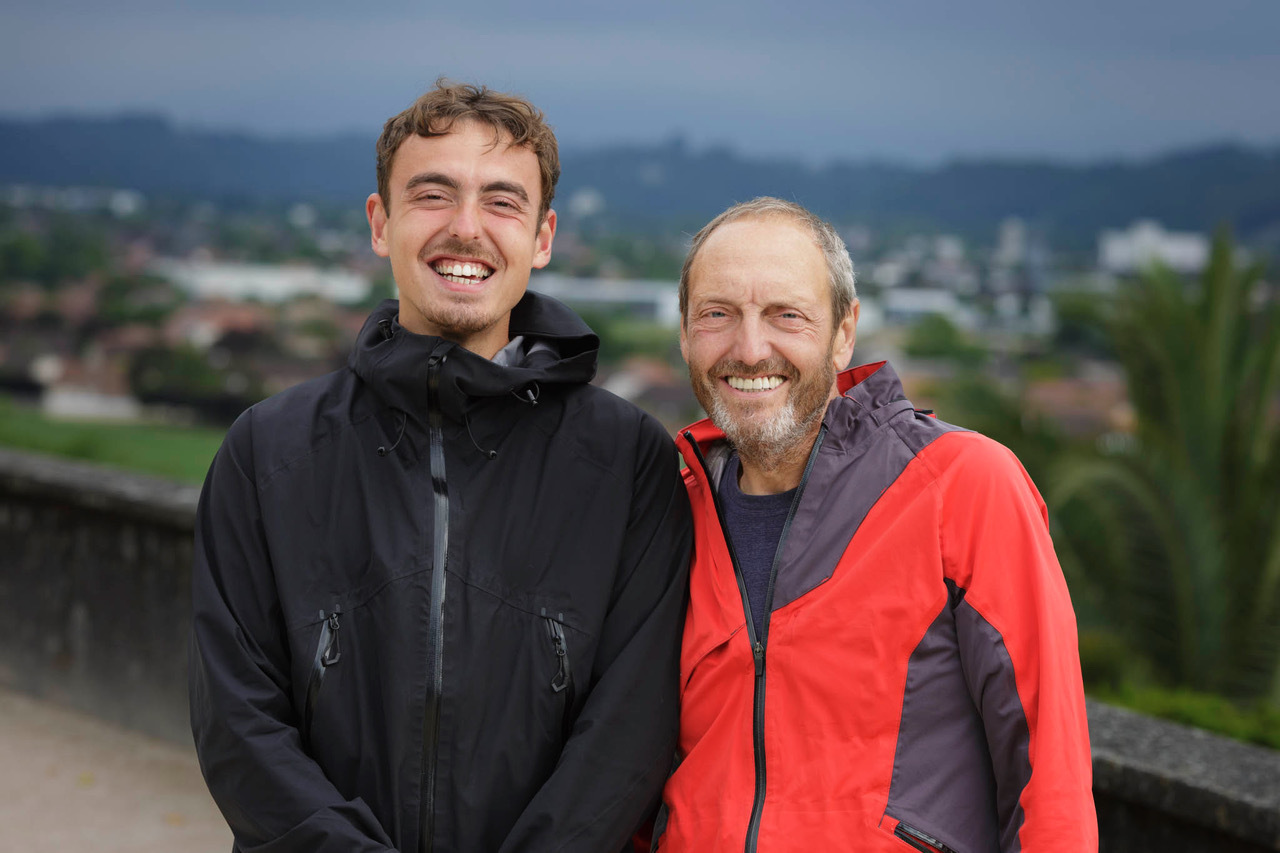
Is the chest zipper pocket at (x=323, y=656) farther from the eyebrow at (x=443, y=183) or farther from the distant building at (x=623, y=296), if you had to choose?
the distant building at (x=623, y=296)

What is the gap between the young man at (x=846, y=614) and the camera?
1.74 metres

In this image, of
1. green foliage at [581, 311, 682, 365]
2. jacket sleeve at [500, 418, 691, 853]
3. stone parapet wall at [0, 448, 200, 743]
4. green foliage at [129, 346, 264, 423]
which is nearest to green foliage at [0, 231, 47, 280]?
green foliage at [129, 346, 264, 423]

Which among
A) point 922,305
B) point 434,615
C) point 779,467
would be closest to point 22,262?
point 922,305

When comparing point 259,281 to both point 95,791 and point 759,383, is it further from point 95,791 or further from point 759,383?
point 759,383

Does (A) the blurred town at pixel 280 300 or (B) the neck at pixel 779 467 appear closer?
(B) the neck at pixel 779 467

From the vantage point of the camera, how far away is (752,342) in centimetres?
204

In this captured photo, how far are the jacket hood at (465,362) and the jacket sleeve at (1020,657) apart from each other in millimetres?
749

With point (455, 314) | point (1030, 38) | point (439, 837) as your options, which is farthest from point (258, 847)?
point (1030, 38)

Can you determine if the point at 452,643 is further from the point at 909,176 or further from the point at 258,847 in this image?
the point at 909,176

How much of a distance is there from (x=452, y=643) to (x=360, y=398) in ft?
1.60

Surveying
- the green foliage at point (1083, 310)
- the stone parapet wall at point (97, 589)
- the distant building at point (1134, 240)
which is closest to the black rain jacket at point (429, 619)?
the stone parapet wall at point (97, 589)

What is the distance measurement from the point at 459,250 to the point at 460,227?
44 mm

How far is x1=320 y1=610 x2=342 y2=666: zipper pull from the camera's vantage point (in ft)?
6.26

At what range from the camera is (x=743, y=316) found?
6.79 feet
